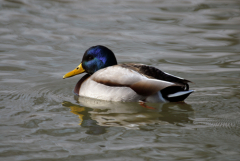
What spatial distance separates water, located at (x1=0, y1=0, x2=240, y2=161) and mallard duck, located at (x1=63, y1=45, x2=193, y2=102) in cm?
16

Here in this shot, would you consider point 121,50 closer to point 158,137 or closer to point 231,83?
point 231,83

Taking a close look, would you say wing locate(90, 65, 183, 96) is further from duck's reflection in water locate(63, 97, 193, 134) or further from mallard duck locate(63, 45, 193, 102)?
duck's reflection in water locate(63, 97, 193, 134)

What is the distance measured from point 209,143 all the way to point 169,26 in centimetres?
699

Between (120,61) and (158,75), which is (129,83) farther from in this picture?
(120,61)

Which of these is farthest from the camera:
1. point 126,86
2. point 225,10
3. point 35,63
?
point 225,10

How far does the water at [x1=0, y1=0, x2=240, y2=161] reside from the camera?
182 inches

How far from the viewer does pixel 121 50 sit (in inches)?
378

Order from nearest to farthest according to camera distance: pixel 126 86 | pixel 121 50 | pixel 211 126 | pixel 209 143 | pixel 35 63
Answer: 1. pixel 209 143
2. pixel 211 126
3. pixel 126 86
4. pixel 35 63
5. pixel 121 50

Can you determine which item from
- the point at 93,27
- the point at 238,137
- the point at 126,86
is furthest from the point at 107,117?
the point at 93,27

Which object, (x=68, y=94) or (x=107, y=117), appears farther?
(x=68, y=94)

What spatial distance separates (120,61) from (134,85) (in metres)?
2.69

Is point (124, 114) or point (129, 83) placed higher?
point (129, 83)

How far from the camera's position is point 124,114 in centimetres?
588

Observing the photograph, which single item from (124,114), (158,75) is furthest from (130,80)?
(124,114)
